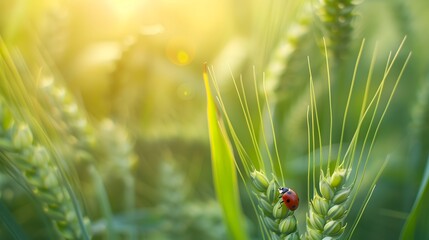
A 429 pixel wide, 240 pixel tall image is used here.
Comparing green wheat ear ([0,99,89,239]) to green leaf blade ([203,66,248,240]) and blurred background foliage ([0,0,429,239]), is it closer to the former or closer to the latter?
blurred background foliage ([0,0,429,239])

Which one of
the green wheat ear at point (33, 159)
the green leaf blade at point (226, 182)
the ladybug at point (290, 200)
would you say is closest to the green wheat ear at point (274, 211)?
the ladybug at point (290, 200)

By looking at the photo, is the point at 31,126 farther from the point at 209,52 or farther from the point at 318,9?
the point at 209,52

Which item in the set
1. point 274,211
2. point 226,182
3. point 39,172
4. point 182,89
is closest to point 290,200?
point 274,211

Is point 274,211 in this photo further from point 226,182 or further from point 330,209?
point 226,182

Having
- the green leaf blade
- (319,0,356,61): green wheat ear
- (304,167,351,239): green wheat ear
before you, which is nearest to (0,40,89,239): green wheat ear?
the green leaf blade

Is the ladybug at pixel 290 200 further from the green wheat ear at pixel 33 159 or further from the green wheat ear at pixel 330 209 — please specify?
the green wheat ear at pixel 33 159

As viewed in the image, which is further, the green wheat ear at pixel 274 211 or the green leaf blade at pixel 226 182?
the green leaf blade at pixel 226 182

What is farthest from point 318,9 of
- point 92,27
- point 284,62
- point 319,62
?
point 92,27
